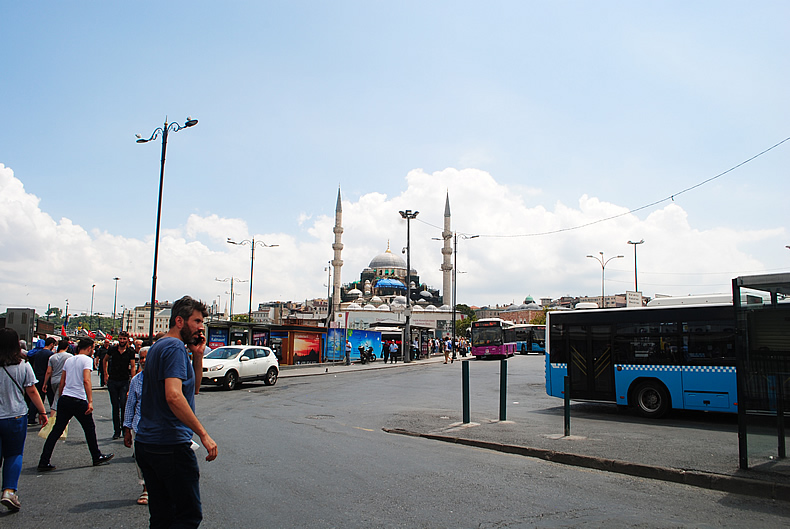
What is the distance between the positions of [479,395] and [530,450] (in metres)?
9.56

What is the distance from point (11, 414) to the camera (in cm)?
570

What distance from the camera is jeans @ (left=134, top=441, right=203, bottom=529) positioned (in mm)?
3660

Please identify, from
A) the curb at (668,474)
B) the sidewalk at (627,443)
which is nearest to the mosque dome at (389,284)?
the sidewalk at (627,443)

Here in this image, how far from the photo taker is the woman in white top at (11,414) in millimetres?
5629

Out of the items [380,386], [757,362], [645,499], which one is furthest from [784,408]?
[380,386]

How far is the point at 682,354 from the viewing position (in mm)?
12562

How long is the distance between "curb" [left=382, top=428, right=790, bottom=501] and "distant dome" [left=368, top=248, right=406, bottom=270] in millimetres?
128080

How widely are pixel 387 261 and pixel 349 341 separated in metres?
95.1

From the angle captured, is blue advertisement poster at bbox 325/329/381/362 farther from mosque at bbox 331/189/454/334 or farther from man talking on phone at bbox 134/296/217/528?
man talking on phone at bbox 134/296/217/528

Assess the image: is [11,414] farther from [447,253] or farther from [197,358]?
[447,253]

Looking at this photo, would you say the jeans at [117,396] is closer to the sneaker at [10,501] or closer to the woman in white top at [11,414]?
the woman in white top at [11,414]

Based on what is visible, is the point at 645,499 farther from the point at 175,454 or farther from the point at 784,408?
the point at 175,454

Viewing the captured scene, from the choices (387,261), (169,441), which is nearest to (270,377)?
(169,441)

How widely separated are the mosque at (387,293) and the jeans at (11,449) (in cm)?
5778
